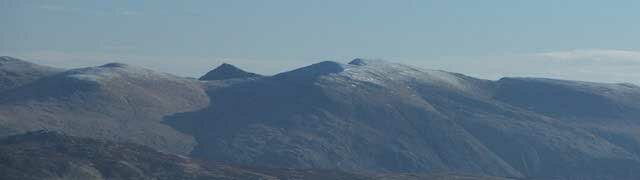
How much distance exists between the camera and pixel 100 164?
377 feet

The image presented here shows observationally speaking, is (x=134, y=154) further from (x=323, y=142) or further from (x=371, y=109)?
(x=371, y=109)

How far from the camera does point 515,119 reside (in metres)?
198

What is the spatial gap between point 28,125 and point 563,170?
7054 cm

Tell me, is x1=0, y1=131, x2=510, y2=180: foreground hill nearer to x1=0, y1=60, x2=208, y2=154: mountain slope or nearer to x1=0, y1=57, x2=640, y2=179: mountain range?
x1=0, y1=57, x2=640, y2=179: mountain range

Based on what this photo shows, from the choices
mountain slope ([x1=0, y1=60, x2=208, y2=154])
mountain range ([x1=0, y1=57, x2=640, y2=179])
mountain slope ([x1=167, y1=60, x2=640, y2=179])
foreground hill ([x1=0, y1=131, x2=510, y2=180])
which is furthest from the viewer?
mountain slope ([x1=167, y1=60, x2=640, y2=179])

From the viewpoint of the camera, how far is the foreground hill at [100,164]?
4363 inches

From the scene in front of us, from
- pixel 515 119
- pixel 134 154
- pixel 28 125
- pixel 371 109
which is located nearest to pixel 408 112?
pixel 371 109

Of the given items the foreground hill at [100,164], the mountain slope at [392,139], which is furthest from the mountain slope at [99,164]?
the mountain slope at [392,139]

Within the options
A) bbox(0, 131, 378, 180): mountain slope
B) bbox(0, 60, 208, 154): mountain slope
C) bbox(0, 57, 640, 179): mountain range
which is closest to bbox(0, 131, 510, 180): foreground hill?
bbox(0, 131, 378, 180): mountain slope

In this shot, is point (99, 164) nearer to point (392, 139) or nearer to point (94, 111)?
point (94, 111)

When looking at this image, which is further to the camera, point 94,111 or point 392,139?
point 94,111

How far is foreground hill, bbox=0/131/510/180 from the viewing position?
111 metres

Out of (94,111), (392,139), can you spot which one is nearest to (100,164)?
(94,111)

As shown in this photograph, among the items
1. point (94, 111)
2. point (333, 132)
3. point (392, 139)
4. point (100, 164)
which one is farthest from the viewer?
point (94, 111)
